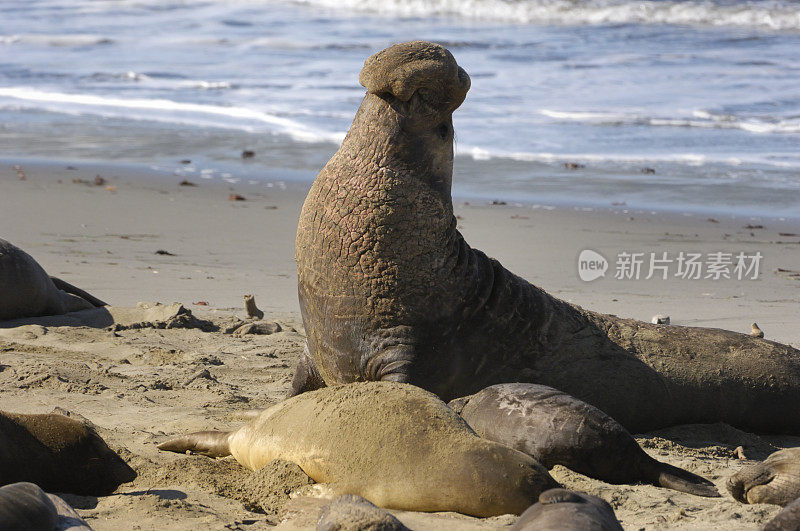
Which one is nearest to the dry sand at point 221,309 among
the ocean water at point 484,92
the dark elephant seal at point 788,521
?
the dark elephant seal at point 788,521

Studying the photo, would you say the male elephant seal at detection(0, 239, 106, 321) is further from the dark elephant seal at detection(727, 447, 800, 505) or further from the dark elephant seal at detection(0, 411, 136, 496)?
the dark elephant seal at detection(727, 447, 800, 505)

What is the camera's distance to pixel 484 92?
2200 cm

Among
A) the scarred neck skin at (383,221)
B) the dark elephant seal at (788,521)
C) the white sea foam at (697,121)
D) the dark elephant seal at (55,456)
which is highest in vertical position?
the white sea foam at (697,121)

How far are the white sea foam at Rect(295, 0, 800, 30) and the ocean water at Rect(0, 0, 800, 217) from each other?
0.09m

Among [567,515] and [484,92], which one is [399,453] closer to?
A: [567,515]

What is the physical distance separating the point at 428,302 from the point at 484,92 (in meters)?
17.8

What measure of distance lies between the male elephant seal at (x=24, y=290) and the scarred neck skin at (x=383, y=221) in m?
3.08

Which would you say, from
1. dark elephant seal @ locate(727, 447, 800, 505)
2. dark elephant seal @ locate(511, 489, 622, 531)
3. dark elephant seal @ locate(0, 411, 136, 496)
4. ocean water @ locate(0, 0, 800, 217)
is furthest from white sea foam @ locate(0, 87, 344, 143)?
dark elephant seal @ locate(511, 489, 622, 531)

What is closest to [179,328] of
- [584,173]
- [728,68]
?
[584,173]

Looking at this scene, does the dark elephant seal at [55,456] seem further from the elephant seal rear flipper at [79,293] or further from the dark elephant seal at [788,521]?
the elephant seal rear flipper at [79,293]

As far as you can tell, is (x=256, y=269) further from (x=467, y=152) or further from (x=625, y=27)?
(x=625, y=27)

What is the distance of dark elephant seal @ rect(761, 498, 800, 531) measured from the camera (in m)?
2.94

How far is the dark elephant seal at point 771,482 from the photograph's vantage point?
3.74m

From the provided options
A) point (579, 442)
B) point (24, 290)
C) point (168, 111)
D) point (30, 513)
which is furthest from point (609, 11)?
point (30, 513)
